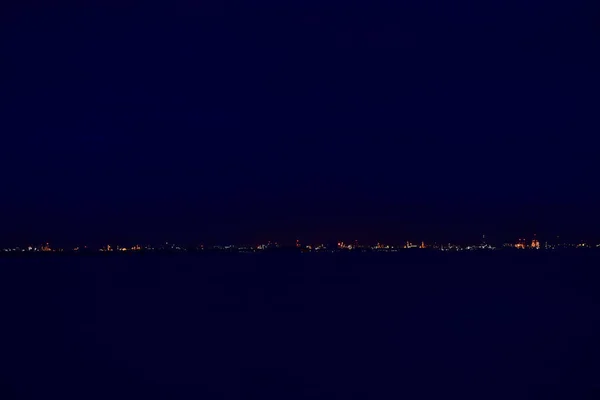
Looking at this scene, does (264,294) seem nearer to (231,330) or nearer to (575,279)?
(231,330)

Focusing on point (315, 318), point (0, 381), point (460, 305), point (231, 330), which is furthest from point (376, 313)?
point (0, 381)

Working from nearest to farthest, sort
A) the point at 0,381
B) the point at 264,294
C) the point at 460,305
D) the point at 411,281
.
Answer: the point at 0,381, the point at 460,305, the point at 264,294, the point at 411,281

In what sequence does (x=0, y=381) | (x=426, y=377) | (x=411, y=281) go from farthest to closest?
(x=411, y=281)
(x=426, y=377)
(x=0, y=381)

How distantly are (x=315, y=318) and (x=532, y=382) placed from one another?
1448 centimetres

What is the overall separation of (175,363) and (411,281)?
124 feet

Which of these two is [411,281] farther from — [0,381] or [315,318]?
[0,381]

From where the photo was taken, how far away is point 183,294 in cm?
4438

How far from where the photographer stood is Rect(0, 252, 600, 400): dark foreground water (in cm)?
1738

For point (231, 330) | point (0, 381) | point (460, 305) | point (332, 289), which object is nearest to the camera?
point (0, 381)

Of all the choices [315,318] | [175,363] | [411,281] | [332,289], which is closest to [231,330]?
[315,318]

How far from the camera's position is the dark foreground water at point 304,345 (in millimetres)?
17375

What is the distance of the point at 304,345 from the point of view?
23.6 metres

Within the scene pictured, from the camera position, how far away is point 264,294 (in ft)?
144

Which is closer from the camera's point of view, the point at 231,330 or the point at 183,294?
the point at 231,330
